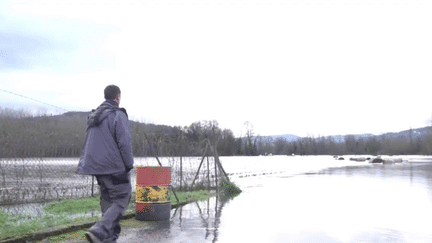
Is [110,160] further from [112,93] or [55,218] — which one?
[55,218]

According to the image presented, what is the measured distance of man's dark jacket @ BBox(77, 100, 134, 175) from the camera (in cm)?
552

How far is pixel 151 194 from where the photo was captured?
28.9ft

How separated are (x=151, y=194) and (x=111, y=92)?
11.5 ft

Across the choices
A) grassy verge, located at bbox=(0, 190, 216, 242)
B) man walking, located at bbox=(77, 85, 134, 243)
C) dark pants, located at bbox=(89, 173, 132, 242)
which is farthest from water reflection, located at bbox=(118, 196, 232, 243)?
man walking, located at bbox=(77, 85, 134, 243)

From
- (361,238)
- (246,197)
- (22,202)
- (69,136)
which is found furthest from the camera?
(246,197)

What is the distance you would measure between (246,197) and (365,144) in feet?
652

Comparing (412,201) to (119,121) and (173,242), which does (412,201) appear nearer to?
(173,242)

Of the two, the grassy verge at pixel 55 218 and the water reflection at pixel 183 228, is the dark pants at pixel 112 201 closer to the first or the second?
the water reflection at pixel 183 228

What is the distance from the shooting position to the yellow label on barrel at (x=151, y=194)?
28.8 ft

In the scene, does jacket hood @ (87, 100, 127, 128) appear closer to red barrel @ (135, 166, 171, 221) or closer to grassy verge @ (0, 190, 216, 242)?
grassy verge @ (0, 190, 216, 242)

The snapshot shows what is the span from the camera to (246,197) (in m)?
14.8

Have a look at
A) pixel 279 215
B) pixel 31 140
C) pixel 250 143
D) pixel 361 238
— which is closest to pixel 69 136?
pixel 31 140

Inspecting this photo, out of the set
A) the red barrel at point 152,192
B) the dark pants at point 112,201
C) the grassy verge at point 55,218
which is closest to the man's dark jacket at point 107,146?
the dark pants at point 112,201

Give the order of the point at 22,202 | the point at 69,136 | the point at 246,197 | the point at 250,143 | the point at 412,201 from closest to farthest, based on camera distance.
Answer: the point at 69,136, the point at 22,202, the point at 412,201, the point at 246,197, the point at 250,143
